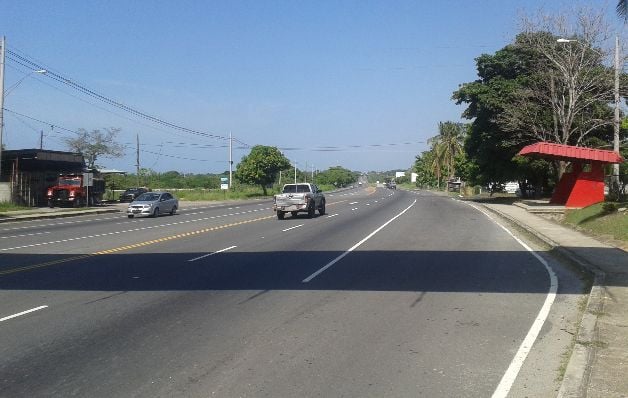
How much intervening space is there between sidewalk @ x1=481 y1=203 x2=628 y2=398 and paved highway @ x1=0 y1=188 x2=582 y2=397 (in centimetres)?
25

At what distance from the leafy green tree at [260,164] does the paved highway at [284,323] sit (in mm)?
65855

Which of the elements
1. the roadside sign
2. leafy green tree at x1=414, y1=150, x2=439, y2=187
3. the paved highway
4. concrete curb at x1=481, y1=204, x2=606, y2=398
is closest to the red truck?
the roadside sign

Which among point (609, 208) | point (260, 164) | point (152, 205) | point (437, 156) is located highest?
point (437, 156)

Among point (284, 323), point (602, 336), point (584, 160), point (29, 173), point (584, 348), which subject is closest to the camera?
point (584, 348)

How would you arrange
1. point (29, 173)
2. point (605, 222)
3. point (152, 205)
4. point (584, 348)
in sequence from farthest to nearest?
point (29, 173) → point (152, 205) → point (605, 222) → point (584, 348)

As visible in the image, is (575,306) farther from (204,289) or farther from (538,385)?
(204,289)

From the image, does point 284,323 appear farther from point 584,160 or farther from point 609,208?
point 584,160

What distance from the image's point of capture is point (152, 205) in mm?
37406

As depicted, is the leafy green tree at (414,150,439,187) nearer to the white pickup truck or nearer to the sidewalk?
the white pickup truck

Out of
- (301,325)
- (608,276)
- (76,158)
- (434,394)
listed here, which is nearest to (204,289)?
(301,325)

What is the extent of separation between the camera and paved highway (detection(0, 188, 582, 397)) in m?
6.04

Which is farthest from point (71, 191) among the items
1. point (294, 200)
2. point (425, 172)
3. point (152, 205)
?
point (425, 172)

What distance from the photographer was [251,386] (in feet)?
19.3

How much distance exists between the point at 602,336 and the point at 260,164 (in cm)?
7609
